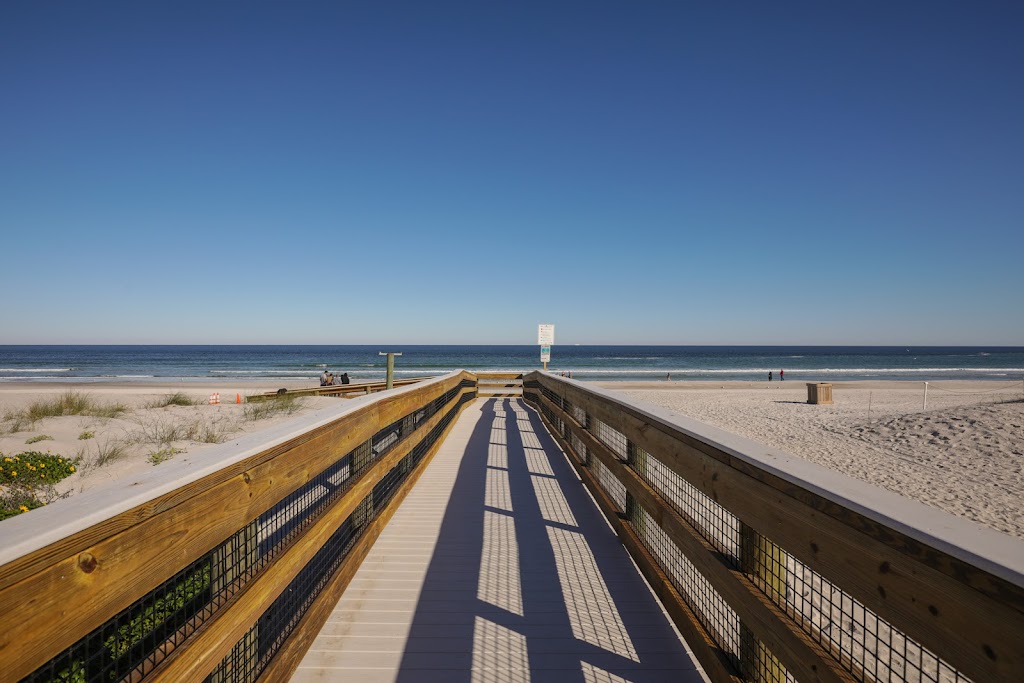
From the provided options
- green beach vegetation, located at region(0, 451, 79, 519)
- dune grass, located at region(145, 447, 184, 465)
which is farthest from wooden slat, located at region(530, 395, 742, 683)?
dune grass, located at region(145, 447, 184, 465)

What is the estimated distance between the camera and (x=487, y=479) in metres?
5.45

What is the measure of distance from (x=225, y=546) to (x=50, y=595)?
0.93m

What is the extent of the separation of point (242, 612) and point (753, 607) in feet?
5.22

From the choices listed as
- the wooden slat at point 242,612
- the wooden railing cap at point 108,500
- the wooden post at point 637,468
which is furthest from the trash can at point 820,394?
the wooden railing cap at point 108,500

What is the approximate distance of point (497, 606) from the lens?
9.26 ft

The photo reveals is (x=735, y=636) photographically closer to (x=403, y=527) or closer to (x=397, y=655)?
(x=397, y=655)

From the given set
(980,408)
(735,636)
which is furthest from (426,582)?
(980,408)

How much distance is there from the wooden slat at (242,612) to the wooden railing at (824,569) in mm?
1528

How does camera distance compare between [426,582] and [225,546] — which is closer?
[225,546]

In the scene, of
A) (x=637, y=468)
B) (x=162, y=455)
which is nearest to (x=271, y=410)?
(x=162, y=455)

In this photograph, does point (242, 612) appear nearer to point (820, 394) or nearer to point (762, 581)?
point (762, 581)

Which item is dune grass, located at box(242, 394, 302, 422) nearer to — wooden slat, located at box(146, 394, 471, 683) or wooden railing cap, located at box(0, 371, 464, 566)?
wooden slat, located at box(146, 394, 471, 683)

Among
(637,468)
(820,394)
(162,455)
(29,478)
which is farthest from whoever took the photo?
(820,394)

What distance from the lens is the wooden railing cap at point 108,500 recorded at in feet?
3.04
